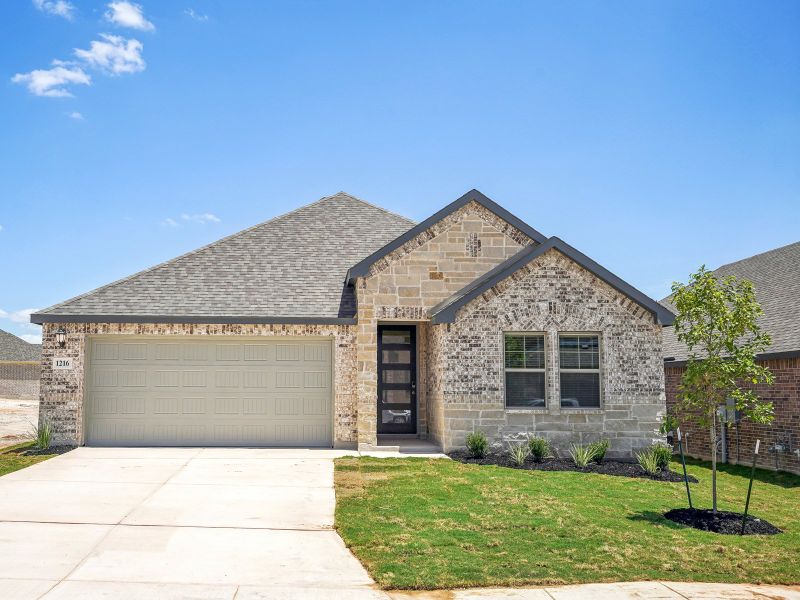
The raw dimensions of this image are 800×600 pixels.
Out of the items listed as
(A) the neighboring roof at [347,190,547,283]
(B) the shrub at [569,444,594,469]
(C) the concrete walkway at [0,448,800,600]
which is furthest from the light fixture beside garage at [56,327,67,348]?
(B) the shrub at [569,444,594,469]

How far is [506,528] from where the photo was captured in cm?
894

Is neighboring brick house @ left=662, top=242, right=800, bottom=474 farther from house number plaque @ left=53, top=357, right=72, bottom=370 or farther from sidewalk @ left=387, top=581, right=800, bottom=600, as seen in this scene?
house number plaque @ left=53, top=357, right=72, bottom=370

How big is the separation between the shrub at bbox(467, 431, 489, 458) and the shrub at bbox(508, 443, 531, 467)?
1.83ft

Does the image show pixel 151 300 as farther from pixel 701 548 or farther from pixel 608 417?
pixel 701 548

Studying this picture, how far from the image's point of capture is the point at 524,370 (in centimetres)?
1525

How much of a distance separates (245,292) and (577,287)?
776cm

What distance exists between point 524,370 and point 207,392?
7216 mm

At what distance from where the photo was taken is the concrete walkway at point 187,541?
21.6 ft

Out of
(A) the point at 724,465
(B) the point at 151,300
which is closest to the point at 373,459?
(B) the point at 151,300

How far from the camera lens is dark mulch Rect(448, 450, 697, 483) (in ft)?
44.9

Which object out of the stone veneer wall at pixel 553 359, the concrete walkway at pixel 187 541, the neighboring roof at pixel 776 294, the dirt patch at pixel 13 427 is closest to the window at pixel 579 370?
the stone veneer wall at pixel 553 359

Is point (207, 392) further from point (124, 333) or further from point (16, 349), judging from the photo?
point (16, 349)

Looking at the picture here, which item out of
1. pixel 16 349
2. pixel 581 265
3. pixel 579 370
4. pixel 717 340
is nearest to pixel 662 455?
pixel 579 370

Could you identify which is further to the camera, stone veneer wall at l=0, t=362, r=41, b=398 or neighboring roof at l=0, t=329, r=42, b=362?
neighboring roof at l=0, t=329, r=42, b=362
